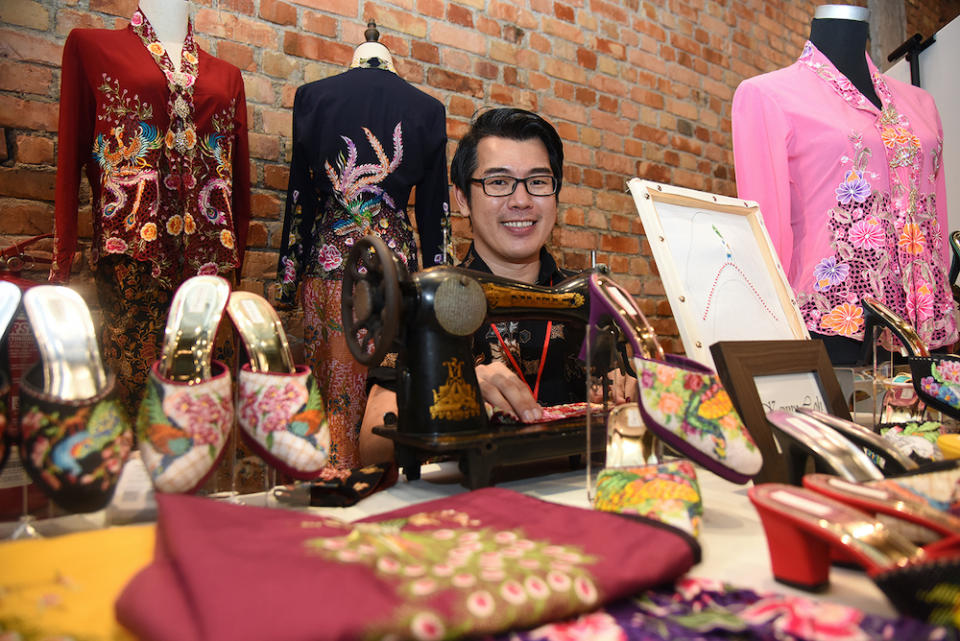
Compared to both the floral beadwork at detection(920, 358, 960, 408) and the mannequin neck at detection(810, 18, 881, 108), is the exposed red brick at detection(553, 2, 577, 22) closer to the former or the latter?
the mannequin neck at detection(810, 18, 881, 108)

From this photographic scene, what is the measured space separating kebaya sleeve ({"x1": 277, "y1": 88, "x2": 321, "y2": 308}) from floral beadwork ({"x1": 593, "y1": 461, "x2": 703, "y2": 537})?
1.59m

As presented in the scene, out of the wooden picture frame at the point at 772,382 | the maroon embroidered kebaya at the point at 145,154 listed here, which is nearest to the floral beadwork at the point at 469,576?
the wooden picture frame at the point at 772,382

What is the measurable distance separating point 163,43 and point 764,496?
1979 mm

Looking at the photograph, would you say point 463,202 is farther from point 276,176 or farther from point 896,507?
point 896,507

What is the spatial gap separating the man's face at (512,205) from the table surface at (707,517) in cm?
76

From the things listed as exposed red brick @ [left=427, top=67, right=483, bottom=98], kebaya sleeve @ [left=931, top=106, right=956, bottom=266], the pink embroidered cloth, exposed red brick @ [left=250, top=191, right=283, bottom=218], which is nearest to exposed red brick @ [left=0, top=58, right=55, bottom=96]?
exposed red brick @ [left=250, top=191, right=283, bottom=218]

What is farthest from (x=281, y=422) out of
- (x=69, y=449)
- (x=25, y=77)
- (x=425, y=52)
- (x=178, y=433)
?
(x=425, y=52)

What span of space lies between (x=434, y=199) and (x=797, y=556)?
1.85m

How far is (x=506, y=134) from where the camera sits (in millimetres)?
1729

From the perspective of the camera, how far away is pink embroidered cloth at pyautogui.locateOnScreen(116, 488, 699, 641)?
0.37 m

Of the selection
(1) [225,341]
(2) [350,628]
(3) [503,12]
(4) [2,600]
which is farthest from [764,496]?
(3) [503,12]

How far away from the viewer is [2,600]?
42 cm

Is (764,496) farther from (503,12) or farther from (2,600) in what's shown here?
(503,12)

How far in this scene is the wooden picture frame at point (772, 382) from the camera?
0.88 meters
